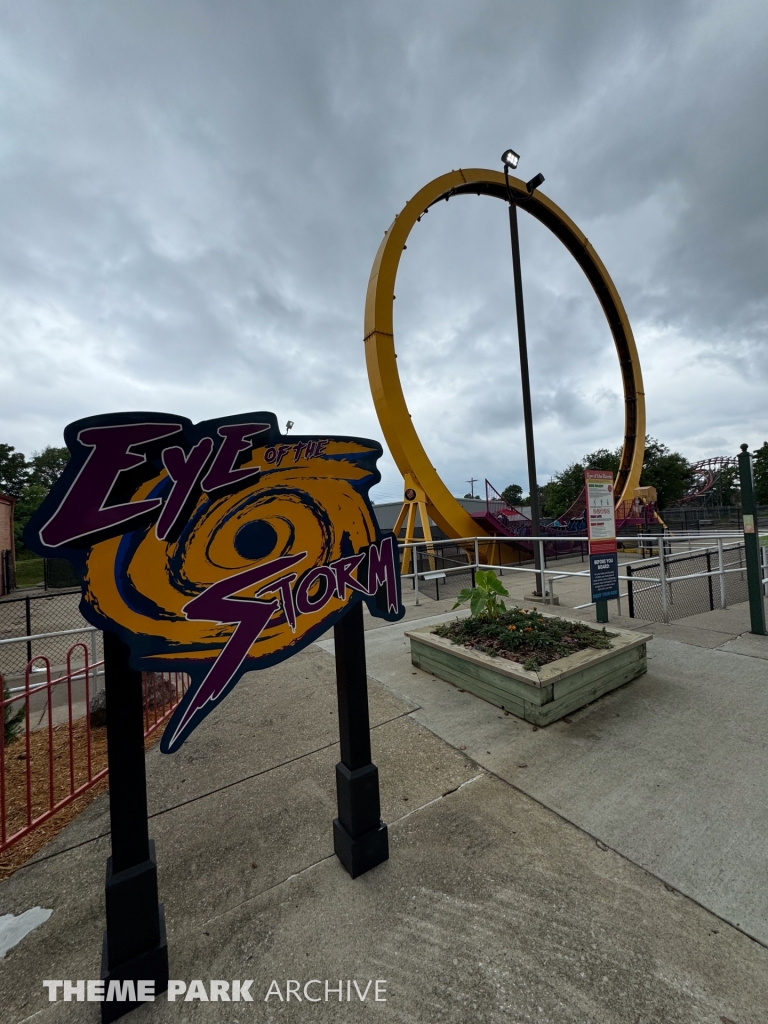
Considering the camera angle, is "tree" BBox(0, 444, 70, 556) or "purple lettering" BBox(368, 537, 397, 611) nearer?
"purple lettering" BBox(368, 537, 397, 611)

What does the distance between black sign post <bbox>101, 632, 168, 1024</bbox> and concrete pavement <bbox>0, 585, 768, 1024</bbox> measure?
0.16 metres

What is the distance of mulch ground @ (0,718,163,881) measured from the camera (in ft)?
7.90

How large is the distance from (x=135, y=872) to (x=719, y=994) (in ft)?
6.71

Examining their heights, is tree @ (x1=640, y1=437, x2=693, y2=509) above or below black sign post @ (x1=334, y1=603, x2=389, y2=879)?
above

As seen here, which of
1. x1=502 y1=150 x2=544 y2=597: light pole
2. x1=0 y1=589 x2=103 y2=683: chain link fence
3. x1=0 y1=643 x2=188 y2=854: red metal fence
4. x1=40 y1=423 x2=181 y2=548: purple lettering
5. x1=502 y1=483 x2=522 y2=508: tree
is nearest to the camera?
x1=40 y1=423 x2=181 y2=548: purple lettering

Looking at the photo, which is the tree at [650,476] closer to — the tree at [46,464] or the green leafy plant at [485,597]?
A: the green leafy plant at [485,597]

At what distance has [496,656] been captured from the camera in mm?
3834

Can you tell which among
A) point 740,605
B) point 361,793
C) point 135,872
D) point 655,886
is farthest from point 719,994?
point 740,605

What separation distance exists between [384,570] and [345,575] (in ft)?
0.78

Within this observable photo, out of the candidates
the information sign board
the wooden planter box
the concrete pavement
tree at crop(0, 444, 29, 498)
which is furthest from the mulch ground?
tree at crop(0, 444, 29, 498)

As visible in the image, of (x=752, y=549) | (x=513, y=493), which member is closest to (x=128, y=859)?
(x=752, y=549)

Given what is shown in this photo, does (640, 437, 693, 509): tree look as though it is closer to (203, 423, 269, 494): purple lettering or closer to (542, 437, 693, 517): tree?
(542, 437, 693, 517): tree

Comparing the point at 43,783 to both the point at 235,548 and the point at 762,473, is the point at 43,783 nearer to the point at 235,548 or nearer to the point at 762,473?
the point at 235,548

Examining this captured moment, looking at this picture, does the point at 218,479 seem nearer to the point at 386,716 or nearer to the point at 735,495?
the point at 386,716
